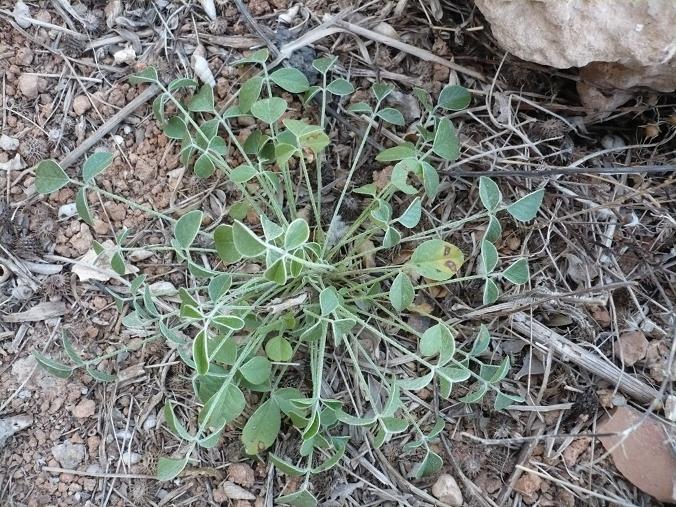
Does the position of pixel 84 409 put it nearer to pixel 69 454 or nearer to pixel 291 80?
pixel 69 454

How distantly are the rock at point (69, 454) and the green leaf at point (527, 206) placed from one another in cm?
115

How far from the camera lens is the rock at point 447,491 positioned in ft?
4.96

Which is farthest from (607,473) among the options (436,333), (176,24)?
(176,24)

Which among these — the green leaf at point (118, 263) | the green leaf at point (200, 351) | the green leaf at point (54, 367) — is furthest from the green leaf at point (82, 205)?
the green leaf at point (200, 351)

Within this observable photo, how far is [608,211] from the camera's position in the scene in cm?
160

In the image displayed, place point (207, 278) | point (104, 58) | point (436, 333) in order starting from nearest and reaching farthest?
point (436, 333) < point (207, 278) < point (104, 58)

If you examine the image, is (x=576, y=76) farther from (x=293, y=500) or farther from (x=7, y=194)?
(x=7, y=194)

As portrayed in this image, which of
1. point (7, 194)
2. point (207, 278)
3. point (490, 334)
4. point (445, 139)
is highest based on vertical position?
point (445, 139)

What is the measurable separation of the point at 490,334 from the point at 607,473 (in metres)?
0.40

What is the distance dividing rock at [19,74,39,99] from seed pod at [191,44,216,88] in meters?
0.42

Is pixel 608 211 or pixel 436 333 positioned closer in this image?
pixel 436 333

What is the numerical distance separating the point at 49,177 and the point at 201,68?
46 centimetres

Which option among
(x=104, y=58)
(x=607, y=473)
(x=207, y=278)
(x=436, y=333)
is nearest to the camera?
(x=436, y=333)

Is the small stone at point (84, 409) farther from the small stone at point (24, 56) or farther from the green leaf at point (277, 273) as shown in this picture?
the small stone at point (24, 56)
